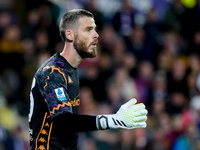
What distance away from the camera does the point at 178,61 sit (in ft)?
39.5

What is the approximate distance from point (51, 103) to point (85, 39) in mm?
860

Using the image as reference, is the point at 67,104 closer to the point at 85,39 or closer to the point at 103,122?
the point at 103,122

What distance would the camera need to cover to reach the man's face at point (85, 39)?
16.6 ft

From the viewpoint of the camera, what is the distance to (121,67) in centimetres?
1166

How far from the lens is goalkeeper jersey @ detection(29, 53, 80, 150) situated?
4.58 metres

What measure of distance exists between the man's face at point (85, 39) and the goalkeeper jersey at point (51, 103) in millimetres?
241

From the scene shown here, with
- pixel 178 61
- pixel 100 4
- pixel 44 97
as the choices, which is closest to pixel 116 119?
pixel 44 97

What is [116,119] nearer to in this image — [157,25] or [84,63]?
[84,63]

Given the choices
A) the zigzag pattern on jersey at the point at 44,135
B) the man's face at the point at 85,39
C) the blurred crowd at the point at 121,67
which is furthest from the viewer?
the blurred crowd at the point at 121,67

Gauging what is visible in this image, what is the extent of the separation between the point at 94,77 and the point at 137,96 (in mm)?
1127

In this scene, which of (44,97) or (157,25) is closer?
(44,97)

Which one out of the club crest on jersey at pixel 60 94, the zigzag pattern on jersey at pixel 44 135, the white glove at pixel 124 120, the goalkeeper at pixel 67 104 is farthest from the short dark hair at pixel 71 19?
the white glove at pixel 124 120

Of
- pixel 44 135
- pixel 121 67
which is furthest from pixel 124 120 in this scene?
pixel 121 67

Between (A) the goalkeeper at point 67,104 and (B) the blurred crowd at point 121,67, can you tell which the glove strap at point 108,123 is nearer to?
(A) the goalkeeper at point 67,104
